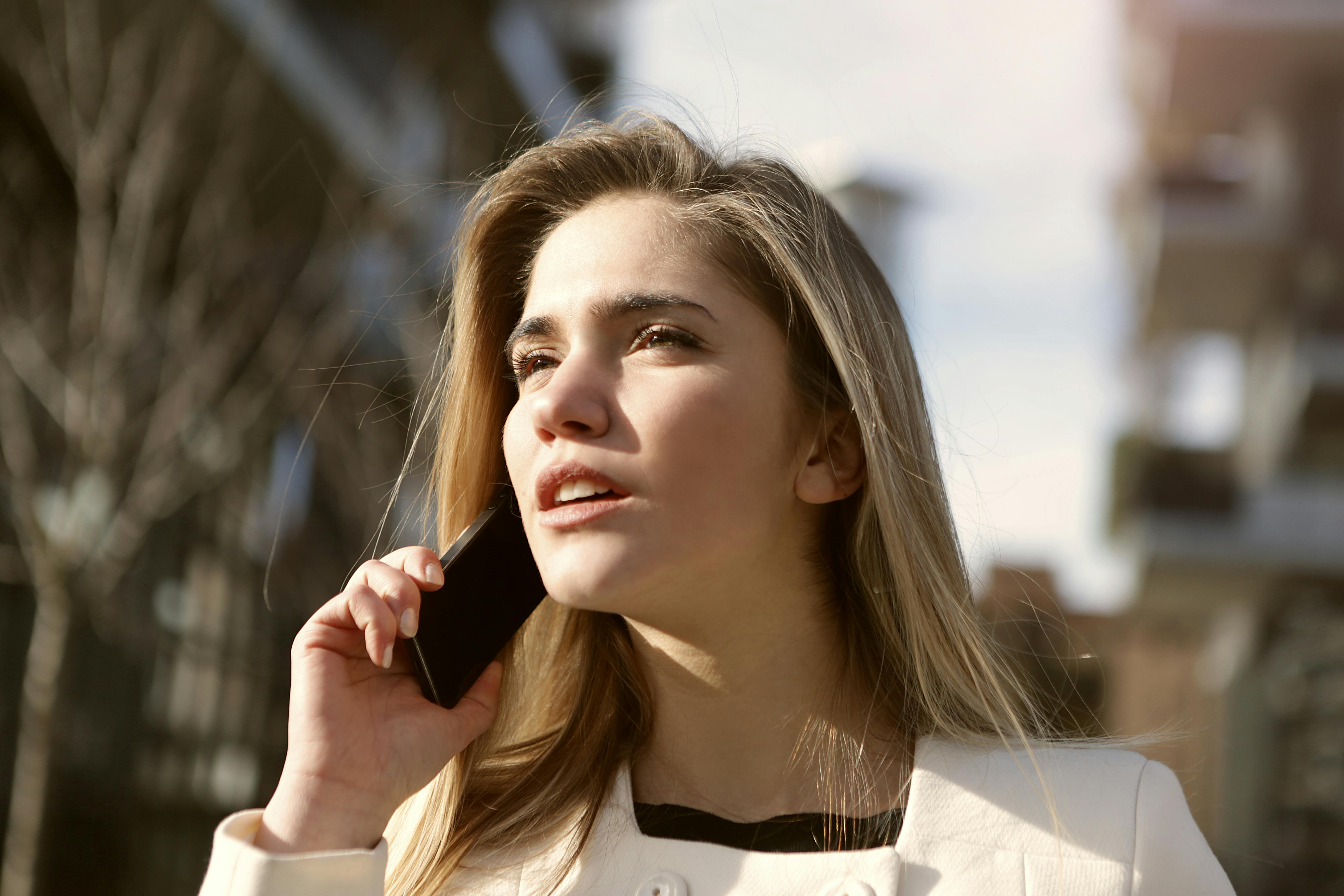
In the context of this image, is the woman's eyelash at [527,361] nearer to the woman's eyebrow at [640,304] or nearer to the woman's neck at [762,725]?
the woman's eyebrow at [640,304]

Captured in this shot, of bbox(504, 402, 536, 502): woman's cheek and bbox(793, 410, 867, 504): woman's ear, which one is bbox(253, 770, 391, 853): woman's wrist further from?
bbox(793, 410, 867, 504): woman's ear

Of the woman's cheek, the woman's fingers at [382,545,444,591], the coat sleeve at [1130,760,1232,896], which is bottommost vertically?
the coat sleeve at [1130,760,1232,896]

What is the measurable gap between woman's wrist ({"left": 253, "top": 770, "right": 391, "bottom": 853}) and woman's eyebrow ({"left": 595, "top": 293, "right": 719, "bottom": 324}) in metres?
0.89

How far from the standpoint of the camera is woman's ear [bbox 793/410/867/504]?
2129mm

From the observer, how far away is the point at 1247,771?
15789mm

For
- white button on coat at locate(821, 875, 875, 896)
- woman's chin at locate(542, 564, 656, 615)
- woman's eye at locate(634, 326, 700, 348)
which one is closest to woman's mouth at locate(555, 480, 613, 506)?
woman's chin at locate(542, 564, 656, 615)

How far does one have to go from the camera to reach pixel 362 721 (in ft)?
6.64

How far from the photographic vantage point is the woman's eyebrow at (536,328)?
2.08 meters

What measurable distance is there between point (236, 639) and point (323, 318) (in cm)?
246

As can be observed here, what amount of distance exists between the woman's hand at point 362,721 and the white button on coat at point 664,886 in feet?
1.40

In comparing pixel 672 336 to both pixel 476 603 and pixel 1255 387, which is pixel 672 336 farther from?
pixel 1255 387

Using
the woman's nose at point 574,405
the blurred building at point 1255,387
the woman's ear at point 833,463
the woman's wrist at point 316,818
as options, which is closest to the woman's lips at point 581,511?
the woman's nose at point 574,405

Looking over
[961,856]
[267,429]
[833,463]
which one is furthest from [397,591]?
[267,429]

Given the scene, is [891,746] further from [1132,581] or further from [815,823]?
[1132,581]
